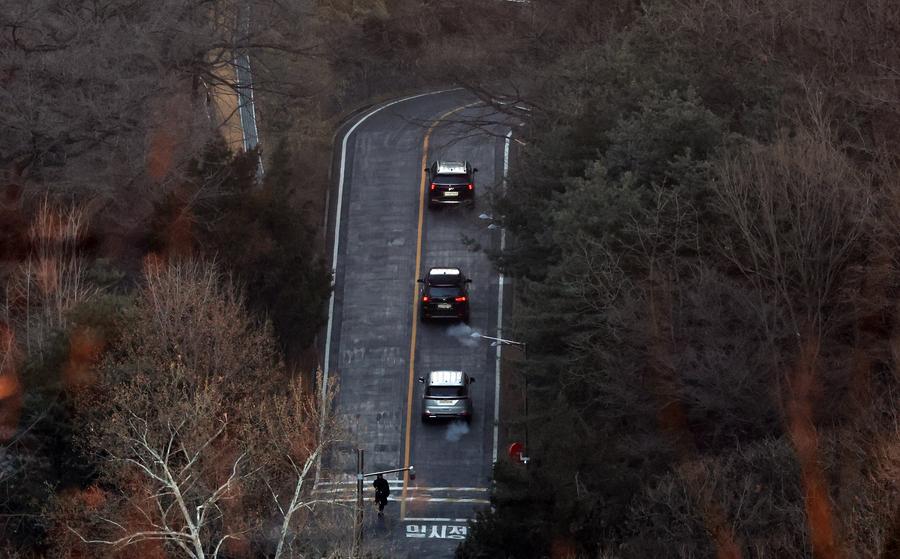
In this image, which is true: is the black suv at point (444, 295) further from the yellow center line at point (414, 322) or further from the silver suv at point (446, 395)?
the silver suv at point (446, 395)

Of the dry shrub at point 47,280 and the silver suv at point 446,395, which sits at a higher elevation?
the dry shrub at point 47,280

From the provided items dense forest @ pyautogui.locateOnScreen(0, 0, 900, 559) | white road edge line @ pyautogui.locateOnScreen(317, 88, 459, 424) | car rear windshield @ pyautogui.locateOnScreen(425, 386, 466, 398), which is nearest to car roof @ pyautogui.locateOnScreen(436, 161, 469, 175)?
white road edge line @ pyautogui.locateOnScreen(317, 88, 459, 424)

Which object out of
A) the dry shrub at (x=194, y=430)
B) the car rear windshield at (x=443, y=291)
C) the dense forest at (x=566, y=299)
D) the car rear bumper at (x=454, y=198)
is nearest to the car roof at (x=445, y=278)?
the car rear windshield at (x=443, y=291)

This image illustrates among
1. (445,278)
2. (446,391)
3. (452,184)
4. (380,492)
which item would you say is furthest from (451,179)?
(380,492)

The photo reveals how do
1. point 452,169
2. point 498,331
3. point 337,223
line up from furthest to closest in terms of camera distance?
point 337,223 → point 452,169 → point 498,331

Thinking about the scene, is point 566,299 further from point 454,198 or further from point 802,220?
point 454,198

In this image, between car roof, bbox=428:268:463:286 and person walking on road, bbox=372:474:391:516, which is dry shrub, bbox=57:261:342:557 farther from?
car roof, bbox=428:268:463:286

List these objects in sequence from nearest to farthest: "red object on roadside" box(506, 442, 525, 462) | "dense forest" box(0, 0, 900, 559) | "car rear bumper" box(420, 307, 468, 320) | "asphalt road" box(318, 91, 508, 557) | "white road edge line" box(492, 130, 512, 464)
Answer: "dense forest" box(0, 0, 900, 559), "red object on roadside" box(506, 442, 525, 462), "asphalt road" box(318, 91, 508, 557), "white road edge line" box(492, 130, 512, 464), "car rear bumper" box(420, 307, 468, 320)
